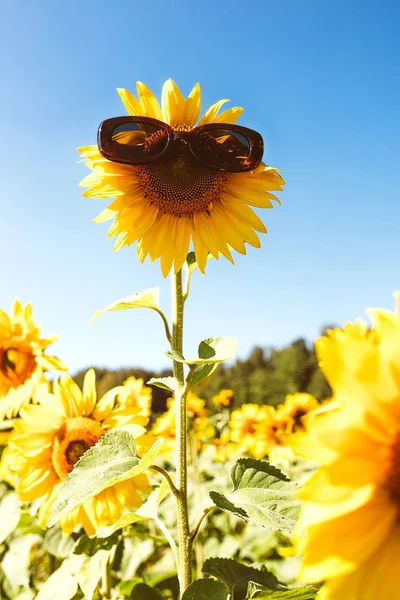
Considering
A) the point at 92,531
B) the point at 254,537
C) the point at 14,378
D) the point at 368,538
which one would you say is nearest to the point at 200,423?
the point at 254,537

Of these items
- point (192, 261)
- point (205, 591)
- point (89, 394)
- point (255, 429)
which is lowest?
point (205, 591)

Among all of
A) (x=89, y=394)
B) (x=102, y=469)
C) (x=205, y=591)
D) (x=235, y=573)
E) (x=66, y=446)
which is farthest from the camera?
(x=89, y=394)

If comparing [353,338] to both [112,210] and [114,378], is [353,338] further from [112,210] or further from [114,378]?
[114,378]

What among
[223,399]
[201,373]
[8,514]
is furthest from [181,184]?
[223,399]

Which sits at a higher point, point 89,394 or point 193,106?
point 193,106

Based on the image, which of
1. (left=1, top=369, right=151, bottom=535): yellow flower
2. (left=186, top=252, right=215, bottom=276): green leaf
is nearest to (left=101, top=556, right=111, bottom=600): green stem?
(left=1, top=369, right=151, bottom=535): yellow flower

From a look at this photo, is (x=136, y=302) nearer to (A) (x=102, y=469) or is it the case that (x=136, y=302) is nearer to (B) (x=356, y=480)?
(A) (x=102, y=469)

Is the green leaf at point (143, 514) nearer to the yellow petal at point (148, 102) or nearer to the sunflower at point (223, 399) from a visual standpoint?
the yellow petal at point (148, 102)
